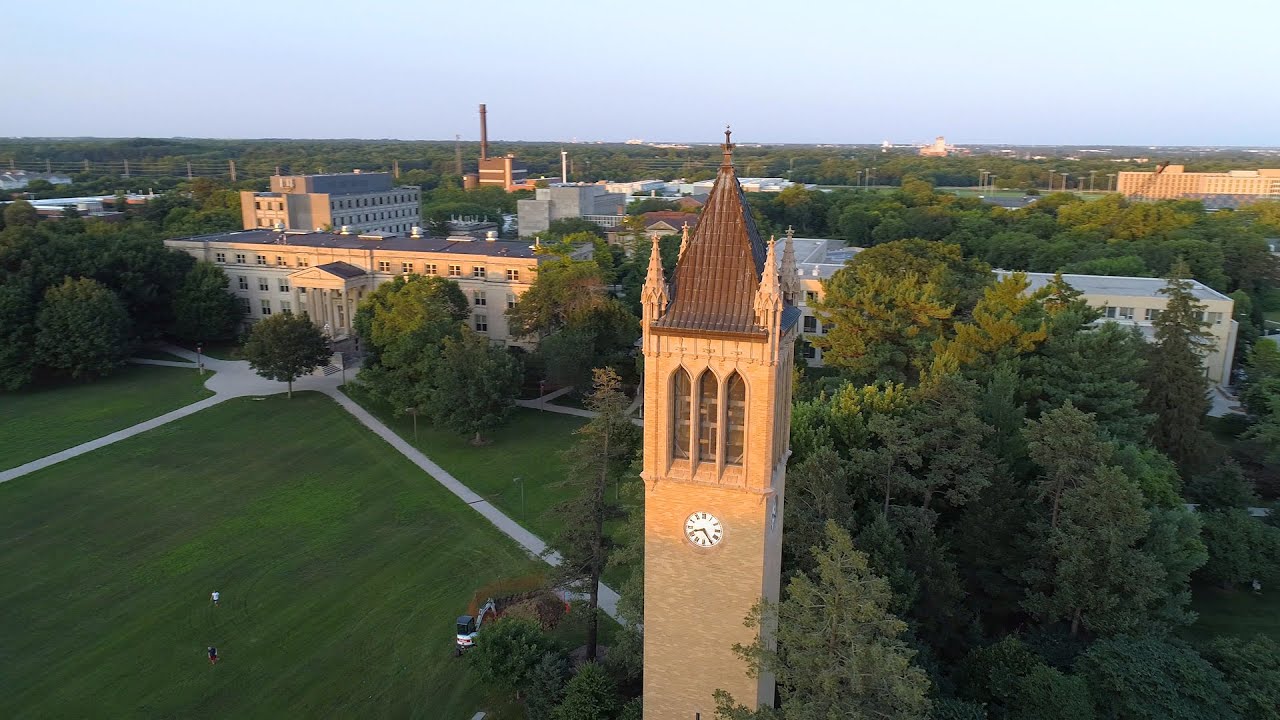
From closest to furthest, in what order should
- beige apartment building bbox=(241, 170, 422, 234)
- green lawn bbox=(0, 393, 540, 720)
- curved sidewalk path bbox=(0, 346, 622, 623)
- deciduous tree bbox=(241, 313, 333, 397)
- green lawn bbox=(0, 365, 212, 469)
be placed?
green lawn bbox=(0, 393, 540, 720), curved sidewalk path bbox=(0, 346, 622, 623), green lawn bbox=(0, 365, 212, 469), deciduous tree bbox=(241, 313, 333, 397), beige apartment building bbox=(241, 170, 422, 234)

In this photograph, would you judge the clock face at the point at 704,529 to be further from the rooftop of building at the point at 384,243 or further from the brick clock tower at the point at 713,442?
the rooftop of building at the point at 384,243

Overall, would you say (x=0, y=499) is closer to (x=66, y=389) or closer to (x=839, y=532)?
(x=66, y=389)

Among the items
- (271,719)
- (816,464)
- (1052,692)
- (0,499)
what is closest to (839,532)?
(816,464)

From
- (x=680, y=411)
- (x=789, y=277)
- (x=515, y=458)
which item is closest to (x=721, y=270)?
(x=789, y=277)

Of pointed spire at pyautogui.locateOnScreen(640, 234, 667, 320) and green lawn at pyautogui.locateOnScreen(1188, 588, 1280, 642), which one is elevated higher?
pointed spire at pyautogui.locateOnScreen(640, 234, 667, 320)

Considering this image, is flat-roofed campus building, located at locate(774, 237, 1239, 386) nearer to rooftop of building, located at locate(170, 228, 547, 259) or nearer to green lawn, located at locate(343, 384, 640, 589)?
green lawn, located at locate(343, 384, 640, 589)

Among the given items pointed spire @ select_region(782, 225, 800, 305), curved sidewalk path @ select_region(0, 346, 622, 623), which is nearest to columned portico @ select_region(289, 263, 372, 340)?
curved sidewalk path @ select_region(0, 346, 622, 623)

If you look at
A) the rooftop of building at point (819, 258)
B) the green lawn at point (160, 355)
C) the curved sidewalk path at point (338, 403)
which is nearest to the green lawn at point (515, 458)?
the curved sidewalk path at point (338, 403)
